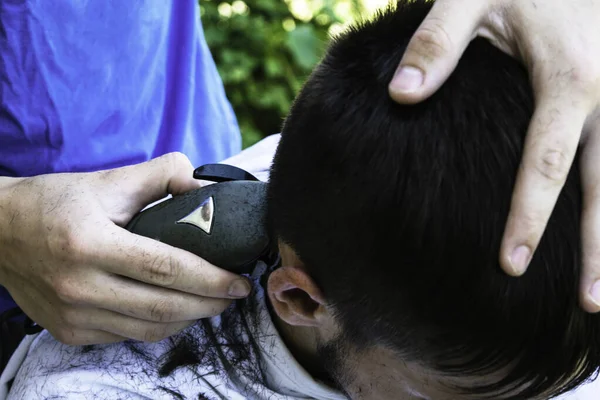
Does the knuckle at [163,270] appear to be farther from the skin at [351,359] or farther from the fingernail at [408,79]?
the fingernail at [408,79]

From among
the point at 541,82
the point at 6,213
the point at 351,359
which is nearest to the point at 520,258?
the point at 541,82

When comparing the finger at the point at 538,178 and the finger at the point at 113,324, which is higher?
the finger at the point at 538,178

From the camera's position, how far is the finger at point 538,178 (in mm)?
816

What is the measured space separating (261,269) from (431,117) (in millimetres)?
461

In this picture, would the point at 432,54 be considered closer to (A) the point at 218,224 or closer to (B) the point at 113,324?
(A) the point at 218,224

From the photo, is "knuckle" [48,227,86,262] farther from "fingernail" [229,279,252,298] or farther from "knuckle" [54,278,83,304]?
"fingernail" [229,279,252,298]

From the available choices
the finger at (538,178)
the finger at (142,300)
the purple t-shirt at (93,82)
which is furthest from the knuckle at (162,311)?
the finger at (538,178)

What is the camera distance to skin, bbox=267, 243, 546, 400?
104 centimetres

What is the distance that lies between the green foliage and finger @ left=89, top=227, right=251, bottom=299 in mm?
2363

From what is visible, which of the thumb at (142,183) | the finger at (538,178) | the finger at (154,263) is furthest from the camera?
the thumb at (142,183)

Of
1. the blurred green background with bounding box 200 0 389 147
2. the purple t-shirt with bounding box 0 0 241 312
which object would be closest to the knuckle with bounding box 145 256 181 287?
the purple t-shirt with bounding box 0 0 241 312

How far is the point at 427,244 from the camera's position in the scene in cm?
89

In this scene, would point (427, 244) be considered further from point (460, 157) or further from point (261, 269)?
point (261, 269)

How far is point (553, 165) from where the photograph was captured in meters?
0.82
